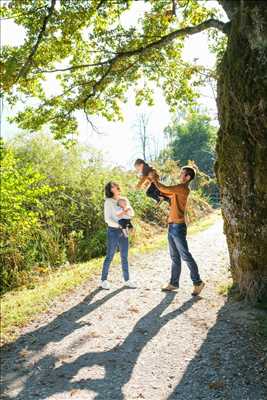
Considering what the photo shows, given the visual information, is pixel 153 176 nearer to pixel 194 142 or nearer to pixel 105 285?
pixel 105 285

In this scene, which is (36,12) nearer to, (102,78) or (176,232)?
(102,78)

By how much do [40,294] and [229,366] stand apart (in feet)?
16.1

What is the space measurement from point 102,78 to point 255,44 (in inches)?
159

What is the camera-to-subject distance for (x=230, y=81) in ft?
21.2

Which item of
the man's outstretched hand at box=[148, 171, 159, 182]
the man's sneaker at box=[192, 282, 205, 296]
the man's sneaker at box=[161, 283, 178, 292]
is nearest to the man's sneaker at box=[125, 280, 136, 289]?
the man's sneaker at box=[161, 283, 178, 292]

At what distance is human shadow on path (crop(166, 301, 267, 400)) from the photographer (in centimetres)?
498

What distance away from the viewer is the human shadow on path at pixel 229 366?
16.3 ft

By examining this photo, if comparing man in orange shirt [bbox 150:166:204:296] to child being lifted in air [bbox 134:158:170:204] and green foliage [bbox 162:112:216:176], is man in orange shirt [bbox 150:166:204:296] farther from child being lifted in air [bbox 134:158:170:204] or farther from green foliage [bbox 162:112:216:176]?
green foliage [bbox 162:112:216:176]

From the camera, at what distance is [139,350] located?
20.2 ft

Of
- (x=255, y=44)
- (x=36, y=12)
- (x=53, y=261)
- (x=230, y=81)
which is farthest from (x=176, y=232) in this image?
(x=53, y=261)

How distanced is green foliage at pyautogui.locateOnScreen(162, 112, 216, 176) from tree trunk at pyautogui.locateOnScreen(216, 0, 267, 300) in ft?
78.9

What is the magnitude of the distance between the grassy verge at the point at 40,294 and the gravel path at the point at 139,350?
33 cm

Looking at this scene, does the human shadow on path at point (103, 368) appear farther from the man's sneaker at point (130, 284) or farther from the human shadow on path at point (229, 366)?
the man's sneaker at point (130, 284)

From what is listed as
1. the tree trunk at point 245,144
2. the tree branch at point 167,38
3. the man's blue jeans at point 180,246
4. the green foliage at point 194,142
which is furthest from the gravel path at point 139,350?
the green foliage at point 194,142
